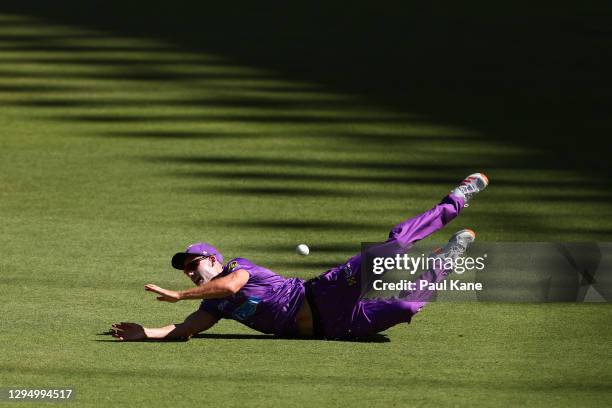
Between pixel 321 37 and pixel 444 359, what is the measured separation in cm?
1183

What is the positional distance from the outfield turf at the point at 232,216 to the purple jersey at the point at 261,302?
18cm

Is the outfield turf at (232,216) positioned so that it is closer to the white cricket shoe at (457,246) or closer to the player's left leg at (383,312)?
the player's left leg at (383,312)

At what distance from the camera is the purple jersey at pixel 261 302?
886 centimetres

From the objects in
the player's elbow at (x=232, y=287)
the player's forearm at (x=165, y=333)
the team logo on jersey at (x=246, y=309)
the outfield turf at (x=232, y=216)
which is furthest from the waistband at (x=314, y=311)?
the player's forearm at (x=165, y=333)

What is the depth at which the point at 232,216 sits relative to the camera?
13133mm

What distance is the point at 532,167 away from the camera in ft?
49.6

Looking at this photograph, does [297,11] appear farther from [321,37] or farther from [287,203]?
[287,203]

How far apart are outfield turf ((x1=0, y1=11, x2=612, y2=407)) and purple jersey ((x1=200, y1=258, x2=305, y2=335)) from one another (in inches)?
6.9

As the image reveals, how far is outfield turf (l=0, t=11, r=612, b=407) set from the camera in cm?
808

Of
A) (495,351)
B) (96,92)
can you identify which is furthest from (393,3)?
(495,351)

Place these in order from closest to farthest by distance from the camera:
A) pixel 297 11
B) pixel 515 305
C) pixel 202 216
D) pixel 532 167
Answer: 1. pixel 515 305
2. pixel 202 216
3. pixel 532 167
4. pixel 297 11

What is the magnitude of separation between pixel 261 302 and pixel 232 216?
430cm

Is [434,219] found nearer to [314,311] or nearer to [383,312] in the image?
[383,312]

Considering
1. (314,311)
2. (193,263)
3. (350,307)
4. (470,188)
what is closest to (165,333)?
(193,263)
